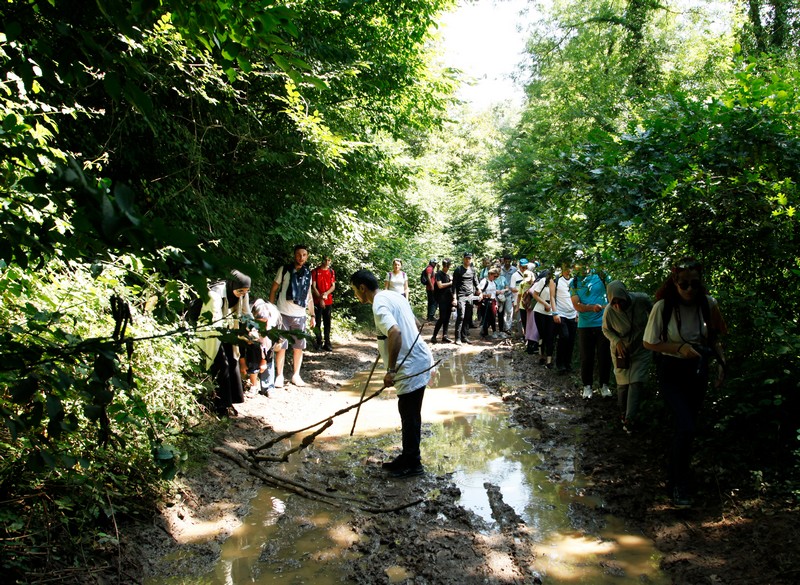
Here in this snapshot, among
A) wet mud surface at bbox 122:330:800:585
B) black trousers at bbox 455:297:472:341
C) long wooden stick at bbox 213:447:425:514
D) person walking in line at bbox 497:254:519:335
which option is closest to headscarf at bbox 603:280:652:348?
wet mud surface at bbox 122:330:800:585

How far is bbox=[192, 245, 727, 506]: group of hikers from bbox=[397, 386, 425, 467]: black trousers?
0.4 inches

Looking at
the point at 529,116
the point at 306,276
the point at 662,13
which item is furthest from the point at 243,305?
the point at 529,116

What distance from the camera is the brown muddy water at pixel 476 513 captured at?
4.12 metres

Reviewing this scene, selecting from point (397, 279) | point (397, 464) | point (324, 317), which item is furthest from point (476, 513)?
point (397, 279)

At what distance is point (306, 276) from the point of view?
9.88 metres

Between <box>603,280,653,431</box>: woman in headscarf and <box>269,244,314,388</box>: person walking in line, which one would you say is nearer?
<box>603,280,653,431</box>: woman in headscarf

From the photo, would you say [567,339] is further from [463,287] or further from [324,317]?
[324,317]

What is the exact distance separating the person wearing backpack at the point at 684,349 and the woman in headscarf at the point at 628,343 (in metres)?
1.43

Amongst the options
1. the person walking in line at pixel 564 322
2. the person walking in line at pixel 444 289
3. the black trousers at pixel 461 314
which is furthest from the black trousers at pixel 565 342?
the black trousers at pixel 461 314

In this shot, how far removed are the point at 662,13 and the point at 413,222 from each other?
39.4ft

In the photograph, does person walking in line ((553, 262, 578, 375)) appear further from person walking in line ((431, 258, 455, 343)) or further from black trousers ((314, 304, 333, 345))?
black trousers ((314, 304, 333, 345))

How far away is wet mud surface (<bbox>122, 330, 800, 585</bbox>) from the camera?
4.07 meters

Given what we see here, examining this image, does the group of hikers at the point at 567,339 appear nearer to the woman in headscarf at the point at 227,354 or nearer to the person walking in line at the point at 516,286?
the woman in headscarf at the point at 227,354

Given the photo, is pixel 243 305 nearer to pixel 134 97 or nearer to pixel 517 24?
pixel 134 97
